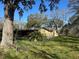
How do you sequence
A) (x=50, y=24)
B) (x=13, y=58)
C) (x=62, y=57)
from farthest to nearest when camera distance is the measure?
(x=50, y=24)
(x=62, y=57)
(x=13, y=58)

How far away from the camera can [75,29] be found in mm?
41250

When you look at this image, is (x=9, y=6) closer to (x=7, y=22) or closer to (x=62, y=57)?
(x=7, y=22)

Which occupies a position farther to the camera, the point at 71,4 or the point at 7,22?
the point at 71,4

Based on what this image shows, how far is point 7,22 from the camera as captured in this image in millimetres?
15945

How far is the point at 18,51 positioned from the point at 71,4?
30976 mm

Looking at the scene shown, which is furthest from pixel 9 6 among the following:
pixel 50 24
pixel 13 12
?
pixel 50 24

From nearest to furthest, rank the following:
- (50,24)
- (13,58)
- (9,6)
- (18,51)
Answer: (13,58)
(18,51)
(9,6)
(50,24)

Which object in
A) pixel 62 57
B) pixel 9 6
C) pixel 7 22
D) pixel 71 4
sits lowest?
pixel 62 57

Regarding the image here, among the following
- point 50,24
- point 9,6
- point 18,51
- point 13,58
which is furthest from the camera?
point 50,24

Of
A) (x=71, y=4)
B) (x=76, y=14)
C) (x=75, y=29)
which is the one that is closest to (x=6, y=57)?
(x=75, y=29)

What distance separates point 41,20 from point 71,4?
35069 millimetres

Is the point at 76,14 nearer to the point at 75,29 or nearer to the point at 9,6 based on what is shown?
the point at 75,29

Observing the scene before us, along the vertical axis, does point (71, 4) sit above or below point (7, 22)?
above

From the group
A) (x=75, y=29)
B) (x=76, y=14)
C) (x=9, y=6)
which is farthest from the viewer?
(x=76, y=14)
